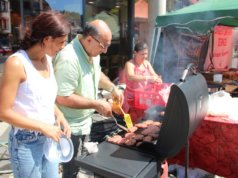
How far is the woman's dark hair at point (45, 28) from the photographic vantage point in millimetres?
1732

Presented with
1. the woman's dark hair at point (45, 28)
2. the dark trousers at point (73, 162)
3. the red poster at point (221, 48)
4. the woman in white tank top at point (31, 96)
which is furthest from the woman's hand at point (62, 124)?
the red poster at point (221, 48)

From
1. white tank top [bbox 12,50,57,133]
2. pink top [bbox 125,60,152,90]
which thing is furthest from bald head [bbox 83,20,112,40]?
pink top [bbox 125,60,152,90]

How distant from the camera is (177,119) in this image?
1817 millimetres

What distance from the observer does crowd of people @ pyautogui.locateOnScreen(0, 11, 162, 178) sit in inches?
65.3

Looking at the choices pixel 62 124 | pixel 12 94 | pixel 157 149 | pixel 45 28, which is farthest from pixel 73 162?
pixel 45 28

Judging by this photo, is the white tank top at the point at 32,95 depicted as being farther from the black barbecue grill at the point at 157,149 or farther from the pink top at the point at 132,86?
the pink top at the point at 132,86

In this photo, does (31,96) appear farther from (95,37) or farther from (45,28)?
(95,37)

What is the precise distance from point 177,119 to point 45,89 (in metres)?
0.86

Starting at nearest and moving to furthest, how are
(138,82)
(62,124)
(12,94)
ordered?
(12,94) < (62,124) < (138,82)

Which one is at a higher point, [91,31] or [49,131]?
[91,31]

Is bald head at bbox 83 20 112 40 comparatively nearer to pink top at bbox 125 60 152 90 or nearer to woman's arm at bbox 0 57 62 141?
woman's arm at bbox 0 57 62 141

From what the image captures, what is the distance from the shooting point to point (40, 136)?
5.98ft

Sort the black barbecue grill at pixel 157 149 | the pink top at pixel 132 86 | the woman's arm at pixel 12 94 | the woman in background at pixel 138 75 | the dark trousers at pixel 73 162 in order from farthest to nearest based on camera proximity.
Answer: the woman in background at pixel 138 75 → the pink top at pixel 132 86 → the dark trousers at pixel 73 162 → the black barbecue grill at pixel 157 149 → the woman's arm at pixel 12 94

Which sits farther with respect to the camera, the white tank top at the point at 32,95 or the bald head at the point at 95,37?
the bald head at the point at 95,37
